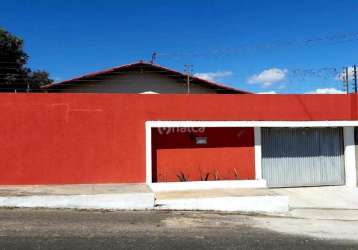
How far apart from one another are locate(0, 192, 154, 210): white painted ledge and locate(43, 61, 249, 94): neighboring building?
9.84 meters

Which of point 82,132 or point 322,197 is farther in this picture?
point 322,197

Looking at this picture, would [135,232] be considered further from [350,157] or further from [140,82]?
[140,82]

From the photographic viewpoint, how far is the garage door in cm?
1494

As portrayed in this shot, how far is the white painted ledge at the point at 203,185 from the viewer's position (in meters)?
13.1

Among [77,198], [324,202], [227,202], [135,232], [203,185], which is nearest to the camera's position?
[135,232]

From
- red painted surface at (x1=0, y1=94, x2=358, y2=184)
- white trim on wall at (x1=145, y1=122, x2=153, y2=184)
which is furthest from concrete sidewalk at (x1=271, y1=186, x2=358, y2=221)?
white trim on wall at (x1=145, y1=122, x2=153, y2=184)

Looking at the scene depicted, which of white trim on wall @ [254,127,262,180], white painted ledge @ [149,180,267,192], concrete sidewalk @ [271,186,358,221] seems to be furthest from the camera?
white trim on wall @ [254,127,262,180]

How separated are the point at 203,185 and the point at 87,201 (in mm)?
3781

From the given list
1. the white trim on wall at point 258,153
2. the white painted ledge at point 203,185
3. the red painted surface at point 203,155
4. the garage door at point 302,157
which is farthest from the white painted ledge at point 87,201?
the garage door at point 302,157

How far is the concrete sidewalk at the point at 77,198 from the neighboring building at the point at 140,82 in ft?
29.0

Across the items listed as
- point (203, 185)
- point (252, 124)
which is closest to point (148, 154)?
point (203, 185)

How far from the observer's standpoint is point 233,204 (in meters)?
11.5

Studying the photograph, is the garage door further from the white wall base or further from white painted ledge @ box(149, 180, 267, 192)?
the white wall base

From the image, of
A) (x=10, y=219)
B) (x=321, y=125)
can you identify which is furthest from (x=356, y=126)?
(x=10, y=219)
